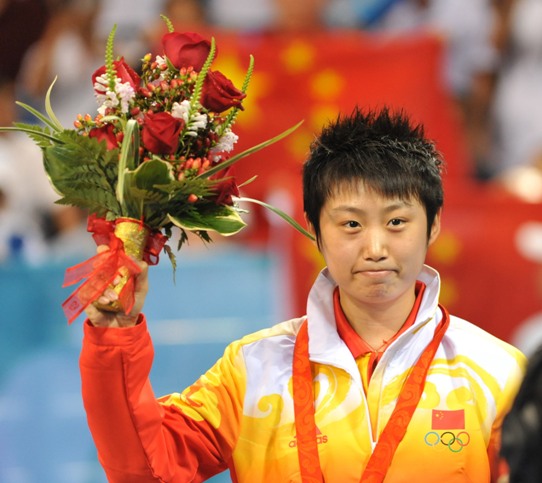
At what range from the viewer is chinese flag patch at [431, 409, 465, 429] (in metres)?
2.42

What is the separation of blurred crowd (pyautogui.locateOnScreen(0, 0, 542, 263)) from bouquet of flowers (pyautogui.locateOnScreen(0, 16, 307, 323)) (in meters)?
3.99

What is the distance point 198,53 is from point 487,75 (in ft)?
14.9

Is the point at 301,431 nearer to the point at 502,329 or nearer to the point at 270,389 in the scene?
the point at 270,389

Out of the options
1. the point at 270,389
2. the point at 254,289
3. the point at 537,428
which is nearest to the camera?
the point at 537,428

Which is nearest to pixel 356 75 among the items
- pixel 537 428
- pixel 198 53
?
pixel 198 53

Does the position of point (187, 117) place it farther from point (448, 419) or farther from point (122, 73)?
point (448, 419)

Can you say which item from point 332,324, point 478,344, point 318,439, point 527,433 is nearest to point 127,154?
point 332,324

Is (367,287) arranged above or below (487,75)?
below

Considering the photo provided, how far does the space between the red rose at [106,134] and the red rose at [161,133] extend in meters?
0.06

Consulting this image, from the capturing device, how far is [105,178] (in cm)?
230

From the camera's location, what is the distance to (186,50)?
2430 millimetres

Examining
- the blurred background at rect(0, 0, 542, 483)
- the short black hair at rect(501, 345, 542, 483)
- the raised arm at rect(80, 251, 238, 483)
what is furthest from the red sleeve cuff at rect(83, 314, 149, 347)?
the blurred background at rect(0, 0, 542, 483)

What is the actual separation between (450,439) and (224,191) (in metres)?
0.67

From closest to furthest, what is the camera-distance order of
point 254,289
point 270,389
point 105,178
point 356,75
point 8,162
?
point 105,178 → point 270,389 → point 254,289 → point 8,162 → point 356,75
